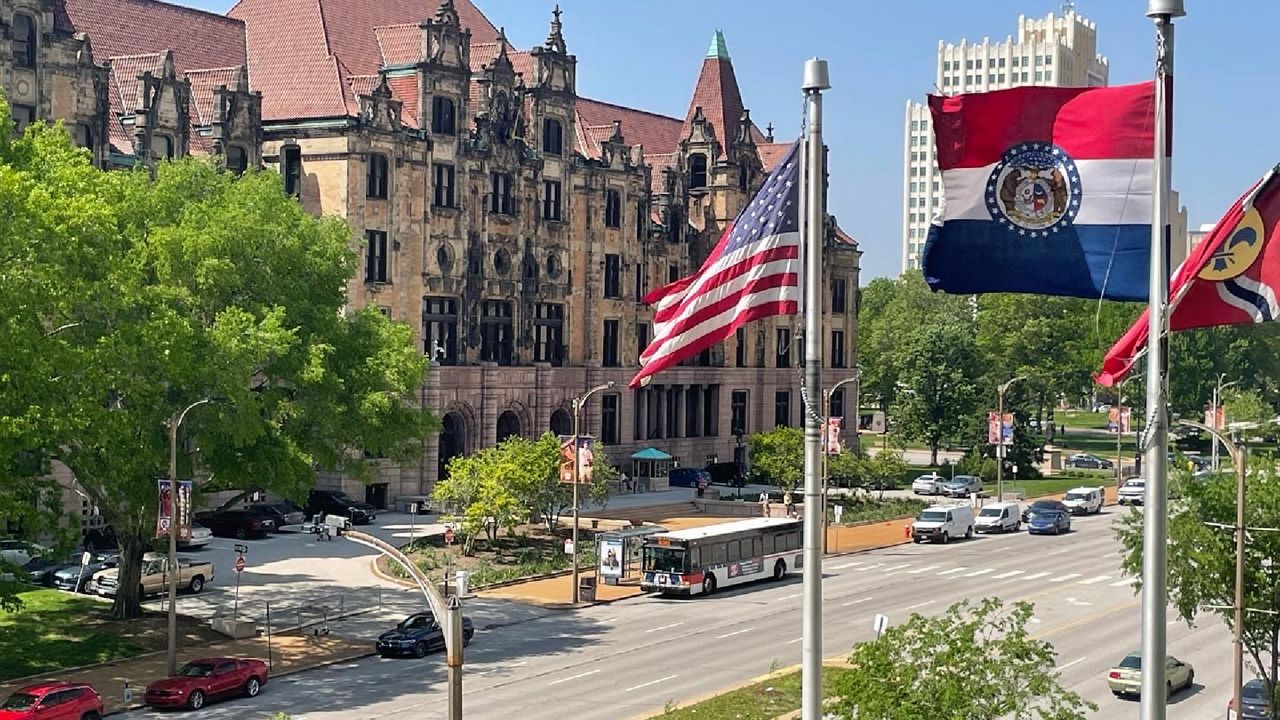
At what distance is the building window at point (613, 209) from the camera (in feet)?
330

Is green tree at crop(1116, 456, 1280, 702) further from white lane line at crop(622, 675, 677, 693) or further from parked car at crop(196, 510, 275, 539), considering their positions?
parked car at crop(196, 510, 275, 539)

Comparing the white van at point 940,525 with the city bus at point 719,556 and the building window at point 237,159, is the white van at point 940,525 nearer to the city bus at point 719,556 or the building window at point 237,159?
the city bus at point 719,556

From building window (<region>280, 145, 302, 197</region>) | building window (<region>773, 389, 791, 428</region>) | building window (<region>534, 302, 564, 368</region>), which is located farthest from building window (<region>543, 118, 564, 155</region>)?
building window (<region>773, 389, 791, 428</region>)

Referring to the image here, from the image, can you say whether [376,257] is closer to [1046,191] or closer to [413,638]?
[413,638]

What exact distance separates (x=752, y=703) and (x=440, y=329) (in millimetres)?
50208

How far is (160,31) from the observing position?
84875mm

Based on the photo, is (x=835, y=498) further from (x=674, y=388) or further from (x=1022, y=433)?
(x=1022, y=433)

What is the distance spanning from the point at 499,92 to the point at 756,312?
72070mm

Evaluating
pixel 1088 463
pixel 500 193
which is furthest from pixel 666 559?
pixel 1088 463

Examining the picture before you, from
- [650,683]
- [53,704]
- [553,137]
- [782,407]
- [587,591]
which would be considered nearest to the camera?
[53,704]

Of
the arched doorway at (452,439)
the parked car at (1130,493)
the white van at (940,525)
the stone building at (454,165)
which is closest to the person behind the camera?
the stone building at (454,165)

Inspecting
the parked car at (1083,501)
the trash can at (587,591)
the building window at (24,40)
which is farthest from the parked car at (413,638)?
the parked car at (1083,501)

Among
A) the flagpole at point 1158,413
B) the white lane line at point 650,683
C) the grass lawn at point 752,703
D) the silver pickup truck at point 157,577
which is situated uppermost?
the flagpole at point 1158,413

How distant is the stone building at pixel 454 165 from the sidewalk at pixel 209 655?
2332cm
